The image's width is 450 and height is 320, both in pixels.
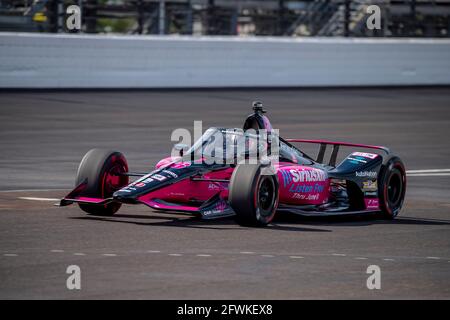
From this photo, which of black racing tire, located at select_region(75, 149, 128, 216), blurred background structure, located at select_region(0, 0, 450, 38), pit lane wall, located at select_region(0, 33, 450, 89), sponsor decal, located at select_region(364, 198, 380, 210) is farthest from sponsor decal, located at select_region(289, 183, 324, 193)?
blurred background structure, located at select_region(0, 0, 450, 38)

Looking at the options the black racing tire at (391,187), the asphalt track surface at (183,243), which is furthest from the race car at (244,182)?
the asphalt track surface at (183,243)

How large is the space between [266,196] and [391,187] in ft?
6.83

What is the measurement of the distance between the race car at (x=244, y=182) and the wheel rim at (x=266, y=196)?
0.03ft

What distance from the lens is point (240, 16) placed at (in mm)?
37938

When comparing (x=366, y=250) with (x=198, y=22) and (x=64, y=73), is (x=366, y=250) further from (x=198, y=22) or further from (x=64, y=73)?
(x=198, y=22)

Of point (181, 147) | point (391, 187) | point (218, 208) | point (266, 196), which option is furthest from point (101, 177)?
point (391, 187)

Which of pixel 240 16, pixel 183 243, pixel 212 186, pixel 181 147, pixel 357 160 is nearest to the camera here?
pixel 183 243

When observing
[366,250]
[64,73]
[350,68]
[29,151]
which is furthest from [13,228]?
[350,68]

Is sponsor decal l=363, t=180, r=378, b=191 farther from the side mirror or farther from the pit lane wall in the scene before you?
the pit lane wall

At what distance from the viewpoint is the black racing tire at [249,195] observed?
11539 millimetres

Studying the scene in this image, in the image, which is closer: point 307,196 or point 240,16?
point 307,196

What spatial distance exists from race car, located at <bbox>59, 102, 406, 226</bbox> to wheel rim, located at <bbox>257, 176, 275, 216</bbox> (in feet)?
0.03

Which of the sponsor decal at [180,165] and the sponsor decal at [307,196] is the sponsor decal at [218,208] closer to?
the sponsor decal at [180,165]

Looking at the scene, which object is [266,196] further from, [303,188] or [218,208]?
[303,188]
